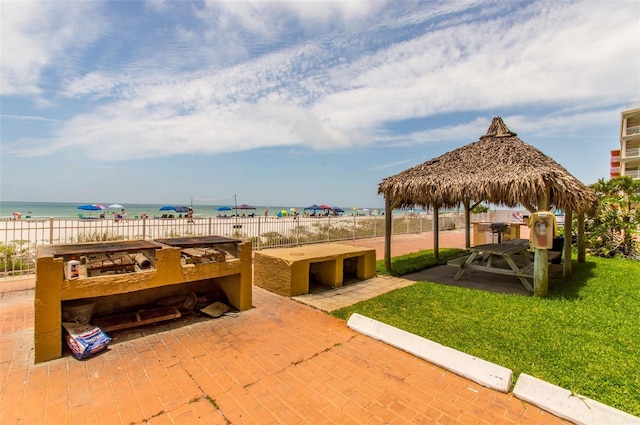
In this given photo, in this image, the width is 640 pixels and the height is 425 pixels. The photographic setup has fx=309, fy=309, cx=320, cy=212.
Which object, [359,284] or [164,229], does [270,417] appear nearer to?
[359,284]

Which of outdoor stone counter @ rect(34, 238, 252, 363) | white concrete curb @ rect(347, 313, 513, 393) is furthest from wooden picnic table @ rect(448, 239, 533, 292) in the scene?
outdoor stone counter @ rect(34, 238, 252, 363)

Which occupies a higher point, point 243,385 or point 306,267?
point 306,267

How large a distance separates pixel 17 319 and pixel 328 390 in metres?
5.31

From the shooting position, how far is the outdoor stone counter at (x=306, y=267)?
649 cm

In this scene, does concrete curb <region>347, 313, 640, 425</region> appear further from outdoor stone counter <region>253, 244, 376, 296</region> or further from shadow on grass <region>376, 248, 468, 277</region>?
shadow on grass <region>376, 248, 468, 277</region>

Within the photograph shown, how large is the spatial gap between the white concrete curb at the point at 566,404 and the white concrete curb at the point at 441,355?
0.18 meters

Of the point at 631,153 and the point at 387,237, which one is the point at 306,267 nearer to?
the point at 387,237

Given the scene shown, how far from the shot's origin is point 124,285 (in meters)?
4.23

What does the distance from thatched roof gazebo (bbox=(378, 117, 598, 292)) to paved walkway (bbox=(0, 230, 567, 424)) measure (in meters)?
4.51

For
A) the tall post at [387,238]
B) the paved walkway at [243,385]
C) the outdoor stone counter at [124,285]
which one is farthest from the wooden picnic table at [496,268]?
the outdoor stone counter at [124,285]

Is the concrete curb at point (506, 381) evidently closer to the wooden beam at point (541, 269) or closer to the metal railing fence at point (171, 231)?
the wooden beam at point (541, 269)

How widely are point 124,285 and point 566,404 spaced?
17.2ft

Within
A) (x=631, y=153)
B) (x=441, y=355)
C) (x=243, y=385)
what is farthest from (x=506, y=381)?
(x=631, y=153)

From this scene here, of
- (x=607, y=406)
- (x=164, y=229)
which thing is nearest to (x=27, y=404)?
(x=607, y=406)
